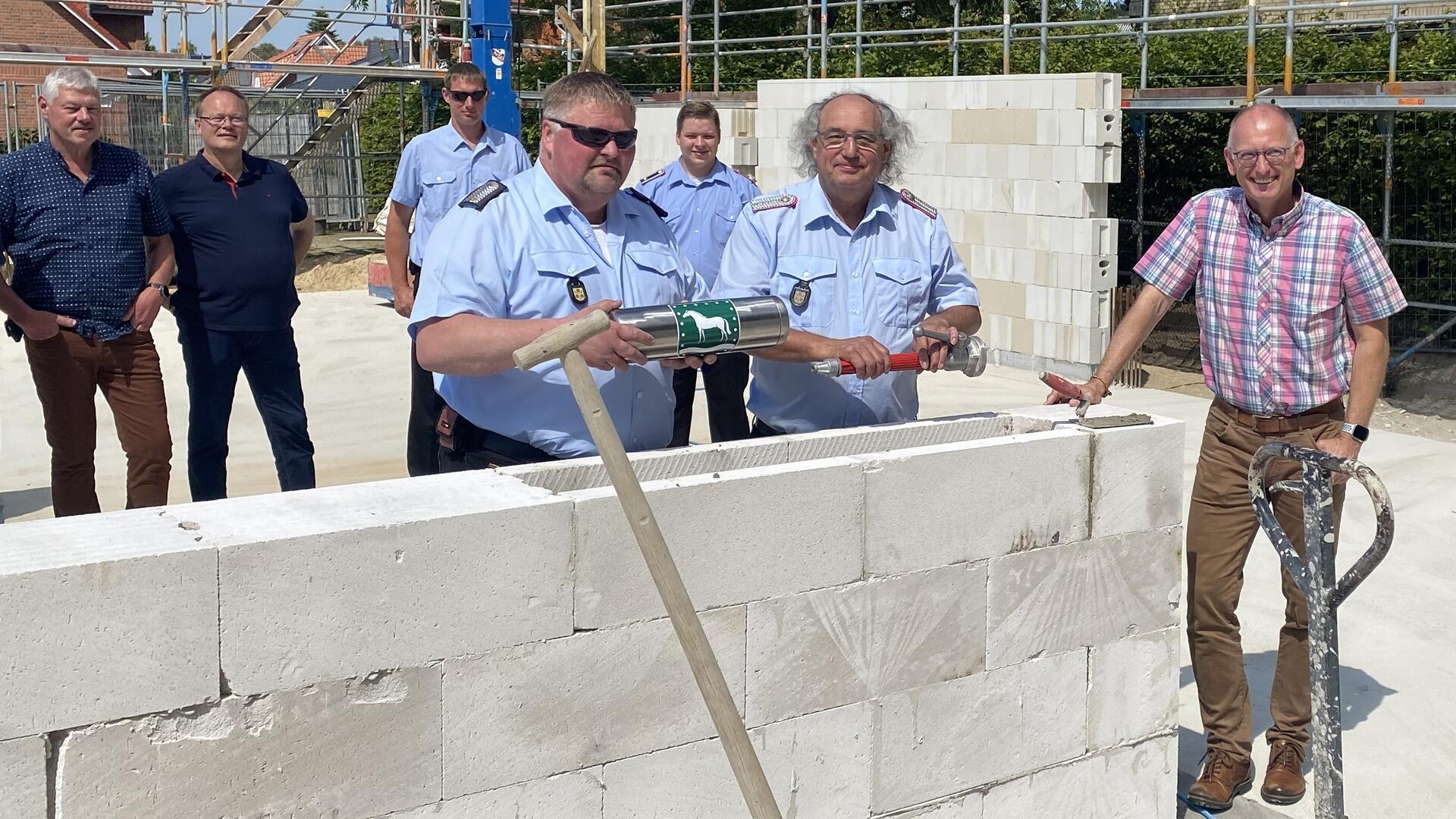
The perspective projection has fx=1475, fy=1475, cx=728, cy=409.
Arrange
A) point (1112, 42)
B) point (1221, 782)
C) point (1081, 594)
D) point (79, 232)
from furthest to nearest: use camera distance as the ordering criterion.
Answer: point (1112, 42) → point (79, 232) → point (1221, 782) → point (1081, 594)

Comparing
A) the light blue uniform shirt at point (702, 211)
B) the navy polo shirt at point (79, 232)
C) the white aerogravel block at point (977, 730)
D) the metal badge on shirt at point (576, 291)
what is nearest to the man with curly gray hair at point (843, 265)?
the metal badge on shirt at point (576, 291)

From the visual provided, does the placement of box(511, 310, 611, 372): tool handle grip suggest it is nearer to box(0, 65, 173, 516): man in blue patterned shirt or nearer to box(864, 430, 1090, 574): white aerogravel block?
box(864, 430, 1090, 574): white aerogravel block

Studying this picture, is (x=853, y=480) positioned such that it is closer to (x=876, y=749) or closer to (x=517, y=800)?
(x=876, y=749)

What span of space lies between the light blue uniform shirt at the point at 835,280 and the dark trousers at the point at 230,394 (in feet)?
8.29

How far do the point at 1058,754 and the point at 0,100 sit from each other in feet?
95.6

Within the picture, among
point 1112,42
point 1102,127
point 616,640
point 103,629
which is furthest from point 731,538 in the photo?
point 1112,42

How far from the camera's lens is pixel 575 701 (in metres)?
3.10

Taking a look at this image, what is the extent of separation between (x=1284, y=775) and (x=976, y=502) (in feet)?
5.54

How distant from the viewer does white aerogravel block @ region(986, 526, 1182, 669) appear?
3.79 m

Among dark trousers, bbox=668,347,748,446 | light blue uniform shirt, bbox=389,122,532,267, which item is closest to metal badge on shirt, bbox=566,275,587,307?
dark trousers, bbox=668,347,748,446

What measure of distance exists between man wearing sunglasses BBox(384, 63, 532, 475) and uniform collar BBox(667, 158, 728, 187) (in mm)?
715

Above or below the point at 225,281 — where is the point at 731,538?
below

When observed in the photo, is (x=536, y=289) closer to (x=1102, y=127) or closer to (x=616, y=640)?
(x=616, y=640)

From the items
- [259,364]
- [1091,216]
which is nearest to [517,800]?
[259,364]
